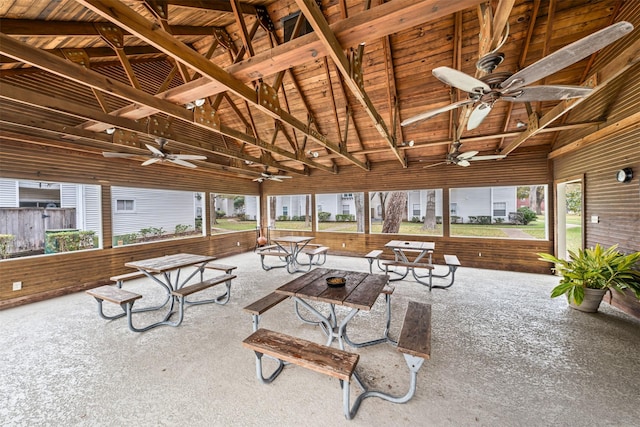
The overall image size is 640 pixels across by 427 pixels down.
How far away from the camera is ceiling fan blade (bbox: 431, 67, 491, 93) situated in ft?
6.87

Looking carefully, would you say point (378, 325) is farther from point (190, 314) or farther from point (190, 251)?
point (190, 251)

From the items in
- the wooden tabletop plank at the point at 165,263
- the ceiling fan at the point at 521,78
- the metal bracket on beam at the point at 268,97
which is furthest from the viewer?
the wooden tabletop plank at the point at 165,263

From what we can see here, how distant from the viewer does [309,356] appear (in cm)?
198

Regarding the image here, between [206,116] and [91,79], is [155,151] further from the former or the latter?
[91,79]

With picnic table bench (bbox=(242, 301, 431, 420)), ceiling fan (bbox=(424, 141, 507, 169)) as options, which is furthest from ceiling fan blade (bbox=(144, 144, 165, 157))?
ceiling fan (bbox=(424, 141, 507, 169))

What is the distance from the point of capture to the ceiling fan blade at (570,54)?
156 centimetres

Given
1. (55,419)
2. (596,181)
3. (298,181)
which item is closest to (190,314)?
(55,419)

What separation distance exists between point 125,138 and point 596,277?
8621 mm

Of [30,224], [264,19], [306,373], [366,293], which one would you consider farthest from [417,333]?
[30,224]

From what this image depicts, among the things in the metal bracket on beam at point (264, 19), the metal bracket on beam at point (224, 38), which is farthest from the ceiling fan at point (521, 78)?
the metal bracket on beam at point (224, 38)

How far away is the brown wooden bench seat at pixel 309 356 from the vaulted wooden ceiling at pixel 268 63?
2.65 metres

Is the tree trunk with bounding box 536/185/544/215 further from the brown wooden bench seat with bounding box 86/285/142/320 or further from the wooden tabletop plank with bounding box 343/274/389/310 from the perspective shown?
the brown wooden bench seat with bounding box 86/285/142/320

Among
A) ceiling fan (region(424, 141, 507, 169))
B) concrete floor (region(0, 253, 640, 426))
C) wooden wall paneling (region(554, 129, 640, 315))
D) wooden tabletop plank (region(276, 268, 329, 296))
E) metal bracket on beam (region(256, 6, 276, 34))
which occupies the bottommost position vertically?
concrete floor (region(0, 253, 640, 426))

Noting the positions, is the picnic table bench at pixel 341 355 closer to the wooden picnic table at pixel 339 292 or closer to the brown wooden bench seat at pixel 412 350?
the brown wooden bench seat at pixel 412 350
